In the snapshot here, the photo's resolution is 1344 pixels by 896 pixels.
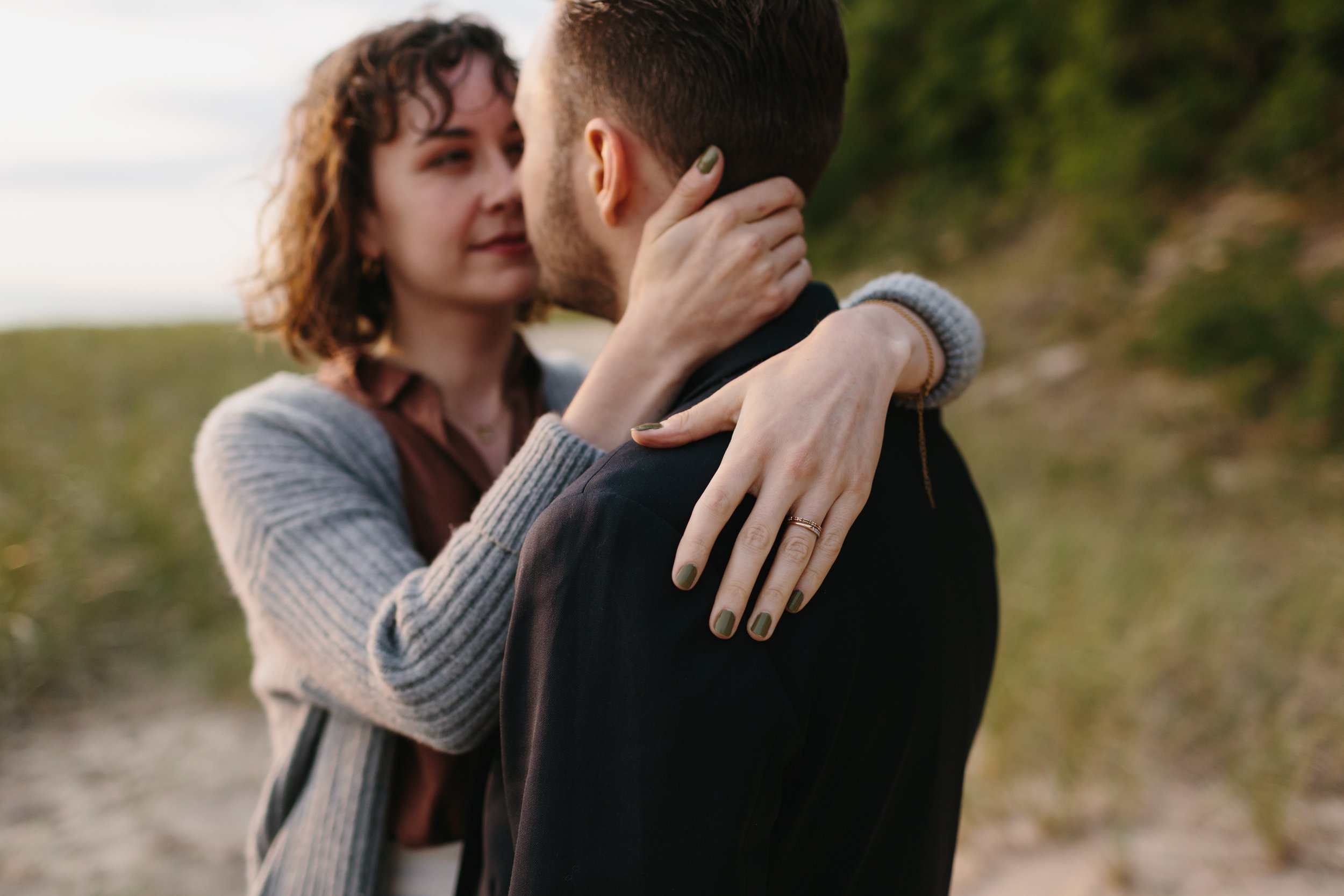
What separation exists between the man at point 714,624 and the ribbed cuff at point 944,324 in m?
0.08

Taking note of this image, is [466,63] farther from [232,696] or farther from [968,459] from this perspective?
[968,459]

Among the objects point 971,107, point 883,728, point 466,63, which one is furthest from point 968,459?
point 971,107

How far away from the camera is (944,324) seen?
5.13 ft

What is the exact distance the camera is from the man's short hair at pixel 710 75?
4.37 ft

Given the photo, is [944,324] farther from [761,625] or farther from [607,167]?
[761,625]

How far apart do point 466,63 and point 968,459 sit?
5814 millimetres

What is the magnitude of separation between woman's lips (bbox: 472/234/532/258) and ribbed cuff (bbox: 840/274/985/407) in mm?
889

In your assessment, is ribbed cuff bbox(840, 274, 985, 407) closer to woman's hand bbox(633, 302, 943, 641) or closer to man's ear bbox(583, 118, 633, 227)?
woman's hand bbox(633, 302, 943, 641)

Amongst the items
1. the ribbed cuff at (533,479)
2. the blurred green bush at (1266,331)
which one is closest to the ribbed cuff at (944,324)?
the ribbed cuff at (533,479)

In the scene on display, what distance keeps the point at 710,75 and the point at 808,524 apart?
69cm

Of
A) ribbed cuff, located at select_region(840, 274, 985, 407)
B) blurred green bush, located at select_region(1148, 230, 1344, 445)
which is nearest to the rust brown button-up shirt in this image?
ribbed cuff, located at select_region(840, 274, 985, 407)

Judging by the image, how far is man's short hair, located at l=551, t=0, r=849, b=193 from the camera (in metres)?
1.33

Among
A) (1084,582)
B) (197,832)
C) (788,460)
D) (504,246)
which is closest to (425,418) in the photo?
(504,246)

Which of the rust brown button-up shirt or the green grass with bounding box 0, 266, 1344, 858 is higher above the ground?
the rust brown button-up shirt
